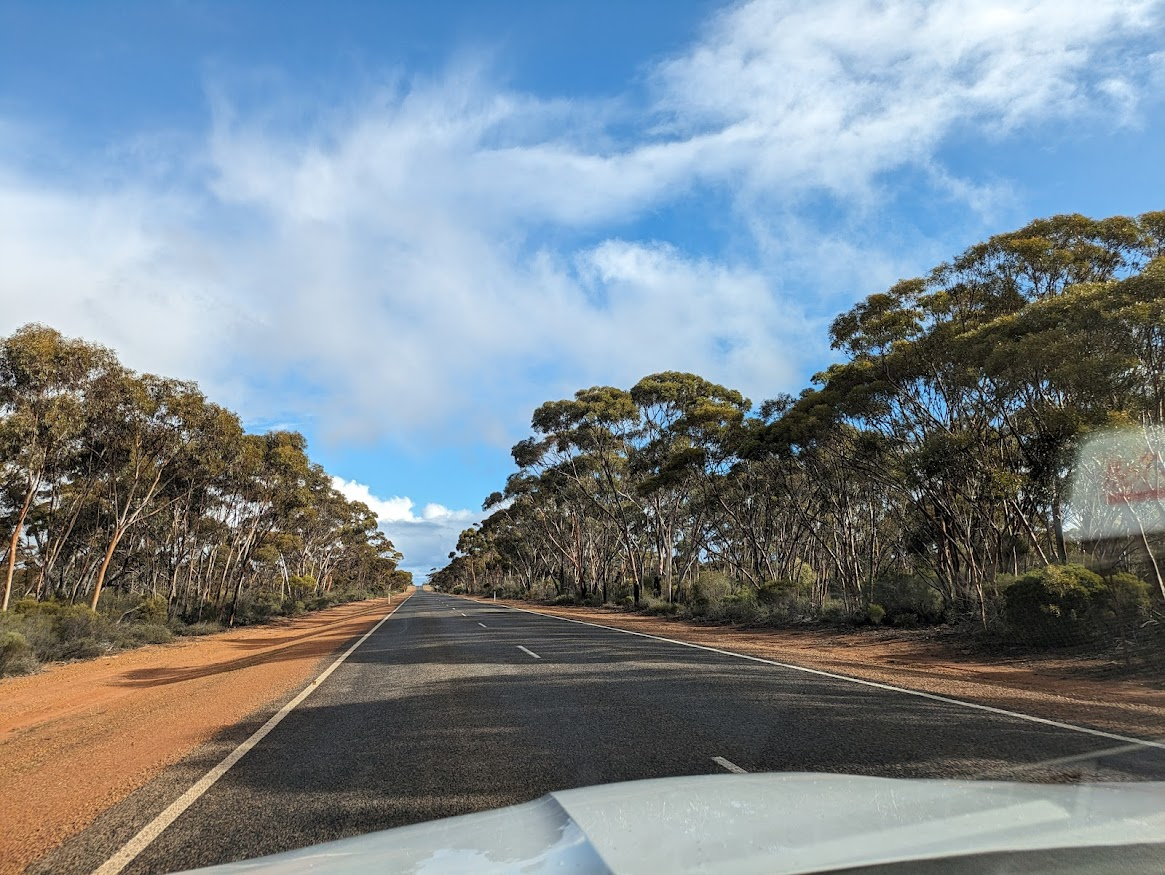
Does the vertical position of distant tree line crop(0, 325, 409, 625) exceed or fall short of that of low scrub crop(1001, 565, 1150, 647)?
it exceeds it

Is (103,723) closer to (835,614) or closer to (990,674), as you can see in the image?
(990,674)

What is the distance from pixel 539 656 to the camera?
1416 centimetres

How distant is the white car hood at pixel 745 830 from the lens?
281 centimetres

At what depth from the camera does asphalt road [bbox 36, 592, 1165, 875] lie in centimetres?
470

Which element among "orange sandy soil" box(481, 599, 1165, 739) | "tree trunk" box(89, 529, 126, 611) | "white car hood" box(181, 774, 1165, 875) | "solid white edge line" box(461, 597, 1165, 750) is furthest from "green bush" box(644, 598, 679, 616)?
"white car hood" box(181, 774, 1165, 875)

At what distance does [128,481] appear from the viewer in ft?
84.5

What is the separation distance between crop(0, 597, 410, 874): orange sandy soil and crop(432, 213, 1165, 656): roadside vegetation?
1344 centimetres

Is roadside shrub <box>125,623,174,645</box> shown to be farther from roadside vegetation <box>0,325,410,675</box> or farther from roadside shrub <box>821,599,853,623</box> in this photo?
roadside shrub <box>821,599,853,623</box>

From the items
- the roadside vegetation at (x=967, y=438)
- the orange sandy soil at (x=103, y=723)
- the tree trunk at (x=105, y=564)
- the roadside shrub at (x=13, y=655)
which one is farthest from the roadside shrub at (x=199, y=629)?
the roadside vegetation at (x=967, y=438)

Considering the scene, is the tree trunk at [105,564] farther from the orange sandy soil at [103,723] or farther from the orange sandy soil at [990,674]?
the orange sandy soil at [990,674]

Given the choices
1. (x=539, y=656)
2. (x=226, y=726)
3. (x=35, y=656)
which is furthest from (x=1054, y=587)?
(x=35, y=656)

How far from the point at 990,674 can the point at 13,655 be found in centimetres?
1858

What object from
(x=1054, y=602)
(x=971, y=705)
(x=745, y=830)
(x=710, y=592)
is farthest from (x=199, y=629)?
(x=745, y=830)

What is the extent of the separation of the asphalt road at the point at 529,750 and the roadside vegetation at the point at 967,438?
6906 mm
